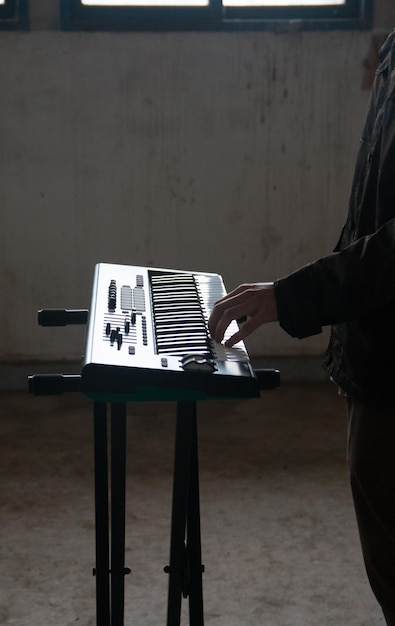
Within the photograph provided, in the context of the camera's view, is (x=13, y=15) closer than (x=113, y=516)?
No

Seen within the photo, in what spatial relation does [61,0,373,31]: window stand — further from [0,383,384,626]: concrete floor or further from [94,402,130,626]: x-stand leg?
[94,402,130,626]: x-stand leg

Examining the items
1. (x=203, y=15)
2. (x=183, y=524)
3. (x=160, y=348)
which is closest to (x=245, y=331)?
(x=160, y=348)

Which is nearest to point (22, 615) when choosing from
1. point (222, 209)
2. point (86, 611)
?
point (86, 611)

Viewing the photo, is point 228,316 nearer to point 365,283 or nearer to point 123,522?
point 365,283

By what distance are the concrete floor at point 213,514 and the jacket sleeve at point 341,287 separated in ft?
3.72

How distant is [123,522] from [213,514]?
130 cm

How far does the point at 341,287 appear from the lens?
1.26 meters

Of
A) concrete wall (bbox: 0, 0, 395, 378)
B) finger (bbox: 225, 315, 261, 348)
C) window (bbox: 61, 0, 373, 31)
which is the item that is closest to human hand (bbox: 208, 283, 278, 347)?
finger (bbox: 225, 315, 261, 348)

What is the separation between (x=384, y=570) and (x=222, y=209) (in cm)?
252

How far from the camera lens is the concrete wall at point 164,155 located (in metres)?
3.67

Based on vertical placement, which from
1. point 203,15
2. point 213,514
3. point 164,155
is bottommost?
point 213,514

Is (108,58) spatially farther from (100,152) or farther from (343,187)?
(343,187)

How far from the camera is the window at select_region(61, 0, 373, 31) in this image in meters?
3.64

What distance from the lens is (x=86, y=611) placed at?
7.14ft
